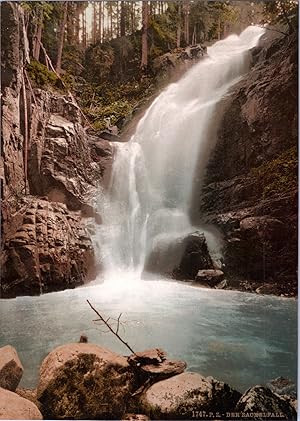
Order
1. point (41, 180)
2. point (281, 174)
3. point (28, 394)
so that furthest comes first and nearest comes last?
point (41, 180), point (281, 174), point (28, 394)

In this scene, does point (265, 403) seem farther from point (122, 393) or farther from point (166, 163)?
point (166, 163)

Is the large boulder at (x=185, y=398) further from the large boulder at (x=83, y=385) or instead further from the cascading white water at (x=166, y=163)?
the cascading white water at (x=166, y=163)

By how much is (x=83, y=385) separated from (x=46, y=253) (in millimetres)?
911

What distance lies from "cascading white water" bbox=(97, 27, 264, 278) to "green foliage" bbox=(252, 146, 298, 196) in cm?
46

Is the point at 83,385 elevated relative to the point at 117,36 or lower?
lower

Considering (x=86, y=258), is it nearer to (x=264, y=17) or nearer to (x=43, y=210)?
(x=43, y=210)

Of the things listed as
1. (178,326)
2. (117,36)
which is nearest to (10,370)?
(178,326)

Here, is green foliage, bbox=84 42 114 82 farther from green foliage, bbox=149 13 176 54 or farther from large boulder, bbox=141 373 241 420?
large boulder, bbox=141 373 241 420

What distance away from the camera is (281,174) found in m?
2.70

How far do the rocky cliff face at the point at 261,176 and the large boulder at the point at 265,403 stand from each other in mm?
655

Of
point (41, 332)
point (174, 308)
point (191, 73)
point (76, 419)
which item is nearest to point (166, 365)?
point (174, 308)

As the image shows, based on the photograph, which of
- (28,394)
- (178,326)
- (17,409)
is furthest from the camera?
(178,326)

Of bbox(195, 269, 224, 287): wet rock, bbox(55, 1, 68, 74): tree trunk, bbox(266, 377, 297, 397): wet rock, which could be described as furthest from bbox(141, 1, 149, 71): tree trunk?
bbox(266, 377, 297, 397): wet rock

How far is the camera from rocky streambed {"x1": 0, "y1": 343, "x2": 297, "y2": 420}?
2391mm
